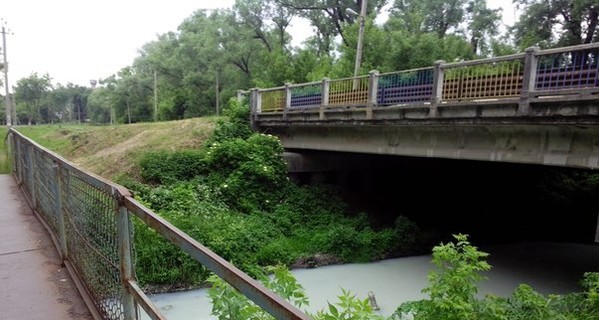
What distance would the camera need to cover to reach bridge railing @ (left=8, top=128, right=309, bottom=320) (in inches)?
55.7

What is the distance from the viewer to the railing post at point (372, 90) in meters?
11.0

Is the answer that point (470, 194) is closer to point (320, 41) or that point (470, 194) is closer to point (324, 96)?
point (324, 96)

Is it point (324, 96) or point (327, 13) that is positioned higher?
point (327, 13)

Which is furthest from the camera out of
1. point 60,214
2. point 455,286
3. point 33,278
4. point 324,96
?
point 324,96

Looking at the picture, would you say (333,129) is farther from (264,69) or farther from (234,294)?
(264,69)

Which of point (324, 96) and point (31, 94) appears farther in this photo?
point (31, 94)

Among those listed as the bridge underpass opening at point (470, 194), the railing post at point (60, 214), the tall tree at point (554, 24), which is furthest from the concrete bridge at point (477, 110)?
the tall tree at point (554, 24)

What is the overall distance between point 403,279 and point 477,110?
17.7 ft

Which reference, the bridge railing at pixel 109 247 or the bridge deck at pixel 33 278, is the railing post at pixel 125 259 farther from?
the bridge deck at pixel 33 278

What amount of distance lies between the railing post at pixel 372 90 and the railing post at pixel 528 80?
409 cm

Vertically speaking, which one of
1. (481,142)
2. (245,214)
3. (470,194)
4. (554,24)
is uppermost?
(554,24)

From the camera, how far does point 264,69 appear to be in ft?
98.1

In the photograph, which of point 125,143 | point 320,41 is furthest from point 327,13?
point 125,143

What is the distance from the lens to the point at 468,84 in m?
8.62
